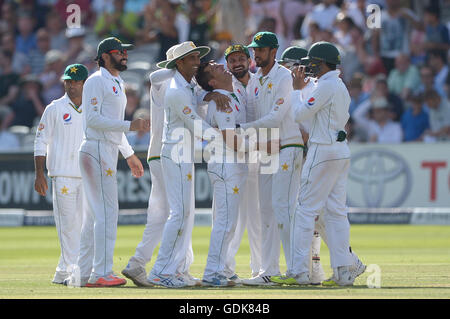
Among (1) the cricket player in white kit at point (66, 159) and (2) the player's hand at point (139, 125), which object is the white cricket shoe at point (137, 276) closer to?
(1) the cricket player in white kit at point (66, 159)

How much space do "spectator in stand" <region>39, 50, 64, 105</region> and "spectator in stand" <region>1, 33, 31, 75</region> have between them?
2.75 feet

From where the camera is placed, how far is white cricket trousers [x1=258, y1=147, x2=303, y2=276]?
388 inches

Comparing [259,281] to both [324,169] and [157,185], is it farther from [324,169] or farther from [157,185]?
[157,185]

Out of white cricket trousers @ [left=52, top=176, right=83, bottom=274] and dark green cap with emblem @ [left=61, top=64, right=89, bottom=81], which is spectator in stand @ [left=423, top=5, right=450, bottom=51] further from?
white cricket trousers @ [left=52, top=176, right=83, bottom=274]

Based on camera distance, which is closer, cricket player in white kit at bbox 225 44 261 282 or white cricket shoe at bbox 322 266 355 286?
white cricket shoe at bbox 322 266 355 286

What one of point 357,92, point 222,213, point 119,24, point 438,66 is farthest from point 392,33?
point 222,213

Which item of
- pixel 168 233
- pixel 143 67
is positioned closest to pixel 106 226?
pixel 168 233

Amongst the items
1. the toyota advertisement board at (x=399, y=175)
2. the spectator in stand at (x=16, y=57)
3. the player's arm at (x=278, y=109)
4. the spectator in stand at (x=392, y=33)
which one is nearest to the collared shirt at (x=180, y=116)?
the player's arm at (x=278, y=109)

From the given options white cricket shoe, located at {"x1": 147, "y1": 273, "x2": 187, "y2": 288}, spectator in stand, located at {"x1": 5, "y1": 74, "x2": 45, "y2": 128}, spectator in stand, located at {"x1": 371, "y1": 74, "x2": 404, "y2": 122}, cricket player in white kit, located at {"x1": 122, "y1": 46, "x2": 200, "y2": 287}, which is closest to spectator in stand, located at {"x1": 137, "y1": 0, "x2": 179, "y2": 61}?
spectator in stand, located at {"x1": 5, "y1": 74, "x2": 45, "y2": 128}

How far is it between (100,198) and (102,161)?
1.25 feet

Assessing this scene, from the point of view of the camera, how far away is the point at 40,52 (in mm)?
25297

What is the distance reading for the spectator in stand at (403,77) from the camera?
66.8ft

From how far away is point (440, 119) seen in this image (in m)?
19.6

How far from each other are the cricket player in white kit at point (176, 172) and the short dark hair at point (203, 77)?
13.5 inches
